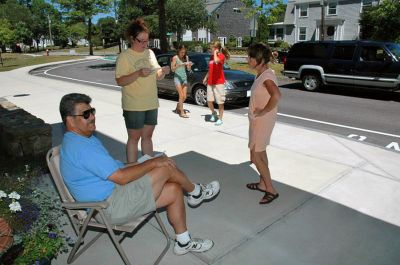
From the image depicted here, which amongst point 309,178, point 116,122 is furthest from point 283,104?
point 309,178

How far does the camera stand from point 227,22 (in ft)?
191

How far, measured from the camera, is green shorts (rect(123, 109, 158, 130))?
174 inches

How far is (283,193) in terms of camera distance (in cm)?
432

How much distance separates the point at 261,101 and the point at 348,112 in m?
6.59

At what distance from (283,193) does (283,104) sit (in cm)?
677

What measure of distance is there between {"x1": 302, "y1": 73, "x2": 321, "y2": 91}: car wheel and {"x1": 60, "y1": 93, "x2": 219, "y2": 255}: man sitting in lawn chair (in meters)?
11.1

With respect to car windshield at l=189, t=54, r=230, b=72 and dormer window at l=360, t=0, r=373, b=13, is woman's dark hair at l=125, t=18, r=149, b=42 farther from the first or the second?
dormer window at l=360, t=0, r=373, b=13

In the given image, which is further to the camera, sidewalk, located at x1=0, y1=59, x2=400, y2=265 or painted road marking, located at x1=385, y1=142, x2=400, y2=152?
painted road marking, located at x1=385, y1=142, x2=400, y2=152

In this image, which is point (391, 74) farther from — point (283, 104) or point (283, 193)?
point (283, 193)

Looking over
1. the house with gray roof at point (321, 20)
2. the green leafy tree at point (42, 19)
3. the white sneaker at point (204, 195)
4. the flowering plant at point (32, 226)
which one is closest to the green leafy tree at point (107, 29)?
the green leafy tree at point (42, 19)

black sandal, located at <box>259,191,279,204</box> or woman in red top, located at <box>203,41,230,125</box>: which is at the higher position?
woman in red top, located at <box>203,41,230,125</box>

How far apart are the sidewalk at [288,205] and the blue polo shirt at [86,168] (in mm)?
690

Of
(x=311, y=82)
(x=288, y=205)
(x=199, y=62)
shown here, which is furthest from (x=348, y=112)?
(x=288, y=205)

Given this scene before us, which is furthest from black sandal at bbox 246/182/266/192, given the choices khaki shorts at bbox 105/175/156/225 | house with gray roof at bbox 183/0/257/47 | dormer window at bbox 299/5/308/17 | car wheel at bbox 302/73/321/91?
house with gray roof at bbox 183/0/257/47
